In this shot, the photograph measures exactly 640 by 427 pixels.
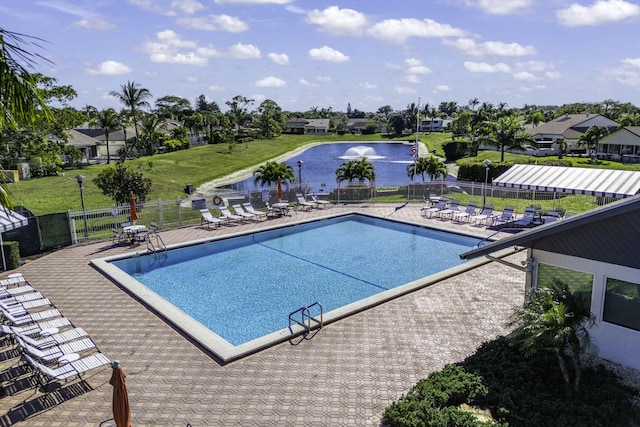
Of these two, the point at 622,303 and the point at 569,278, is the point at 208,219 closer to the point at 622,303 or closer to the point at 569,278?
the point at 569,278

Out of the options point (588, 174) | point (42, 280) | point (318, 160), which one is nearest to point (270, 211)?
point (42, 280)

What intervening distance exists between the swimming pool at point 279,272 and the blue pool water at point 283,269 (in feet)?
0.10

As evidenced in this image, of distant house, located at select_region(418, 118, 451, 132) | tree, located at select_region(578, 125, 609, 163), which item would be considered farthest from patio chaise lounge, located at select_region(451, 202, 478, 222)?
distant house, located at select_region(418, 118, 451, 132)

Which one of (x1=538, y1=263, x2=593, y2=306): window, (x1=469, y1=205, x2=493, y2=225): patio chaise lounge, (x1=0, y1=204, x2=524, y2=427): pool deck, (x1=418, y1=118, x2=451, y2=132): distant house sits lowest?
(x1=0, y1=204, x2=524, y2=427): pool deck

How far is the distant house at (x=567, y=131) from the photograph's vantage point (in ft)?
195

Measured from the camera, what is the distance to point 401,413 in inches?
263

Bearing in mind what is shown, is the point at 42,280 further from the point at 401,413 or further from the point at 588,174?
the point at 588,174

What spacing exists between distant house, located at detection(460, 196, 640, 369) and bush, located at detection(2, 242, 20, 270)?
1434 cm

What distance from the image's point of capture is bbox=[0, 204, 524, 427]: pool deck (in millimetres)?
7090

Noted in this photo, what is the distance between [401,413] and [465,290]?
257 inches

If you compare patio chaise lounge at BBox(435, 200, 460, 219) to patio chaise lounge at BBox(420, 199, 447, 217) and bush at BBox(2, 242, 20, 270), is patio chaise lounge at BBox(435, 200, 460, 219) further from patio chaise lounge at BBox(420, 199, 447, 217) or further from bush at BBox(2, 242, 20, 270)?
bush at BBox(2, 242, 20, 270)

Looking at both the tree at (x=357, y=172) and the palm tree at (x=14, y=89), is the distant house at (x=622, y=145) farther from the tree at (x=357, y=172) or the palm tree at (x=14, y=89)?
the palm tree at (x=14, y=89)

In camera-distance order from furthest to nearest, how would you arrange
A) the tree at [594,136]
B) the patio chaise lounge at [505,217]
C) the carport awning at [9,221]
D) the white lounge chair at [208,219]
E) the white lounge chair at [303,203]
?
the tree at [594,136] → the white lounge chair at [303,203] → the white lounge chair at [208,219] → the patio chaise lounge at [505,217] → the carport awning at [9,221]

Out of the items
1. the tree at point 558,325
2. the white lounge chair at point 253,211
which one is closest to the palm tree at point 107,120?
the white lounge chair at point 253,211
